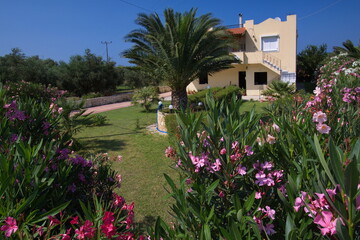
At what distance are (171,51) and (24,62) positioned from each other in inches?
849

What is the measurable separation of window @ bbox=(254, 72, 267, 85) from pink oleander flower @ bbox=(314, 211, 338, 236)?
22.2 meters

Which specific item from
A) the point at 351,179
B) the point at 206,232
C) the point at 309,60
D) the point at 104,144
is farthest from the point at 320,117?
the point at 309,60

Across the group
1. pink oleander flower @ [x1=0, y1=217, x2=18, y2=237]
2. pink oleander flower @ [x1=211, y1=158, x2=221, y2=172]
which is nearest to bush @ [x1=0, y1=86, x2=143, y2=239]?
pink oleander flower @ [x1=0, y1=217, x2=18, y2=237]

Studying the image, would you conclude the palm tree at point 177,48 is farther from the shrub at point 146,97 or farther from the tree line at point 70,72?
the tree line at point 70,72

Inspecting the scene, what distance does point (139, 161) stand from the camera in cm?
695

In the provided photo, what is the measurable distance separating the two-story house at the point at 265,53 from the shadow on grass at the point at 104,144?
13.9 m

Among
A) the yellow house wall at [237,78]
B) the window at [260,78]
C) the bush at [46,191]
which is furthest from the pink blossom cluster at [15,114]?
the window at [260,78]

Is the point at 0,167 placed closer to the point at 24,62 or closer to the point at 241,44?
the point at 241,44

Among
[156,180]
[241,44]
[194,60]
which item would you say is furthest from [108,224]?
[241,44]

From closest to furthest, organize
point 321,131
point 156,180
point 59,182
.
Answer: point 321,131
point 59,182
point 156,180

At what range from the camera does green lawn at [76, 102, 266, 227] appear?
444 cm

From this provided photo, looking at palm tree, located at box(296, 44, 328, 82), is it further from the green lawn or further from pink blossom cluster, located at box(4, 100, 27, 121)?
pink blossom cluster, located at box(4, 100, 27, 121)

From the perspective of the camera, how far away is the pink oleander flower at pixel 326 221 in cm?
95

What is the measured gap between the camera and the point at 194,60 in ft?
37.2
